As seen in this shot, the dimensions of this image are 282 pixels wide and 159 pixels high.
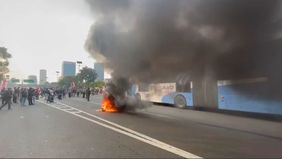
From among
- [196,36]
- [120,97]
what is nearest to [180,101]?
[120,97]

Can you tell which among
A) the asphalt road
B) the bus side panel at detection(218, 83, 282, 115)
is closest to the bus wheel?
the bus side panel at detection(218, 83, 282, 115)

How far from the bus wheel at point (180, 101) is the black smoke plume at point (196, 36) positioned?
17.8 ft

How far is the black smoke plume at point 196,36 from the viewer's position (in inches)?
487

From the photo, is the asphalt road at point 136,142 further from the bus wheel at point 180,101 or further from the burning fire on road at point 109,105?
the bus wheel at point 180,101

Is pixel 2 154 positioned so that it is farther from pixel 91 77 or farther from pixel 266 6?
pixel 91 77

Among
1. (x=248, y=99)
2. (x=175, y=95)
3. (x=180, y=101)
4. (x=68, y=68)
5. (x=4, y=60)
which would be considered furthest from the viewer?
(x=68, y=68)

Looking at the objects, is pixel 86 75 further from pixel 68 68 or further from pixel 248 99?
pixel 248 99

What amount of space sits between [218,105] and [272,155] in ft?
37.1

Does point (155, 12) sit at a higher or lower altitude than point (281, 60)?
higher

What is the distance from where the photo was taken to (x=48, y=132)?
35.7 feet

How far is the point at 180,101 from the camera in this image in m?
23.1

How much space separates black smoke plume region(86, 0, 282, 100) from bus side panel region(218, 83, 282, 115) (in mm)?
704

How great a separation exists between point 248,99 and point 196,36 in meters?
4.58

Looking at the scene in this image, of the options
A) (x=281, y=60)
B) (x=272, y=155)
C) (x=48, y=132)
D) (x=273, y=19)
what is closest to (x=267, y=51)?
(x=281, y=60)
